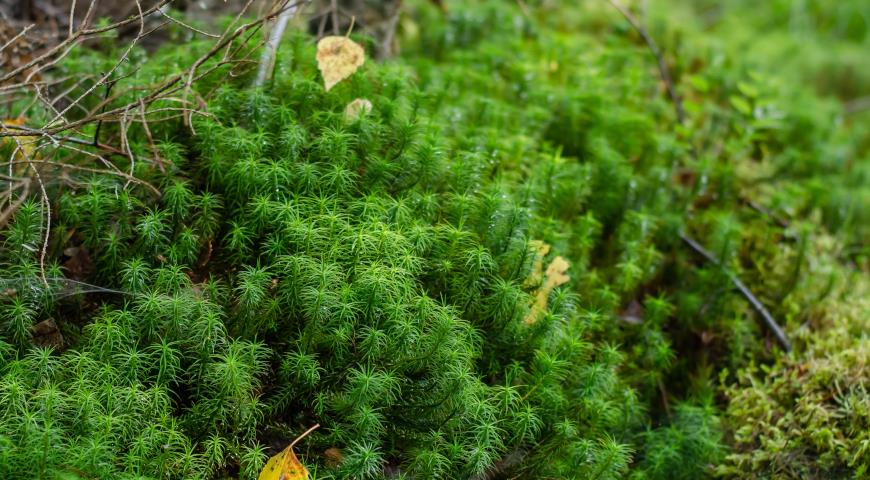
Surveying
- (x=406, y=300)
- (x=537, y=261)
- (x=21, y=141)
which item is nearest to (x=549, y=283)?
(x=537, y=261)

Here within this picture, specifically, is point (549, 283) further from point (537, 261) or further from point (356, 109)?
point (356, 109)

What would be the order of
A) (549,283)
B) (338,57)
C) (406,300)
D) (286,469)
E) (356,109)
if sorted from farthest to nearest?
(338,57)
(356,109)
(549,283)
(406,300)
(286,469)

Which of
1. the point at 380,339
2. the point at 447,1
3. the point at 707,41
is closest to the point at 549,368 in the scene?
the point at 380,339

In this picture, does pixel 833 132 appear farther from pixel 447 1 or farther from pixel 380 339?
pixel 380 339

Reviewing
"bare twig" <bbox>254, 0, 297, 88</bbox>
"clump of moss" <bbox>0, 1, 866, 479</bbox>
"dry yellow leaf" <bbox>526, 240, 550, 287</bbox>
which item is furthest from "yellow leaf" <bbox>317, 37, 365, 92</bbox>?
"dry yellow leaf" <bbox>526, 240, 550, 287</bbox>

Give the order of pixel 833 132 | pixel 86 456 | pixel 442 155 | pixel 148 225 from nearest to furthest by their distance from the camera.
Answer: pixel 86 456, pixel 148 225, pixel 442 155, pixel 833 132
